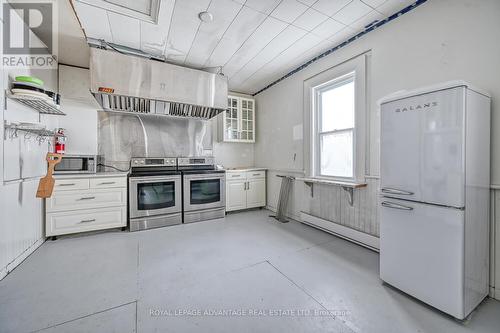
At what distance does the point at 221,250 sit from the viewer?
2.48m

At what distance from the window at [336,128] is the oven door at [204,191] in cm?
180

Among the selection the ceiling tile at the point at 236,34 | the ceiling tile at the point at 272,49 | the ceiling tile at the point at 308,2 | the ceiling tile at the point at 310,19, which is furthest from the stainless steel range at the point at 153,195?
the ceiling tile at the point at 308,2

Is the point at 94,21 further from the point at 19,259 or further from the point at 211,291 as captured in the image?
the point at 211,291

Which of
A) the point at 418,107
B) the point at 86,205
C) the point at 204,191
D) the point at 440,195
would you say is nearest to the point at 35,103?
the point at 86,205

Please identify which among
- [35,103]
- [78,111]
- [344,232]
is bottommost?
[344,232]

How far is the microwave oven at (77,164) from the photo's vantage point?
301cm

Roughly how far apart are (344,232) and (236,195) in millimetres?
2095

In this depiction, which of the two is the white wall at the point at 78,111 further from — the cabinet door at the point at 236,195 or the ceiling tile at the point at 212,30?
the cabinet door at the point at 236,195

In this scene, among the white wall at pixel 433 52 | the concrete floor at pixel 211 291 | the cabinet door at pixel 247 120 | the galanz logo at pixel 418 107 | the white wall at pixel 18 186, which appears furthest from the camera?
the cabinet door at pixel 247 120

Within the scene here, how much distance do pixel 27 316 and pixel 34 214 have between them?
1.52 m

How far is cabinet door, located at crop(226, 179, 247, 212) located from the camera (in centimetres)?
405

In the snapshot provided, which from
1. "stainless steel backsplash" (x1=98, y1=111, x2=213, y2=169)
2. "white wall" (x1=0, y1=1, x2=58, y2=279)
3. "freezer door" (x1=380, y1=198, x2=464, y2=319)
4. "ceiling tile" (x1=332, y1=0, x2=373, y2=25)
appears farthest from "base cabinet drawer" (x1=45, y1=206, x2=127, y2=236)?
"ceiling tile" (x1=332, y1=0, x2=373, y2=25)

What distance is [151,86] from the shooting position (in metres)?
2.98

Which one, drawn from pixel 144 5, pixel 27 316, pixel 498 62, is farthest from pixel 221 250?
pixel 498 62
